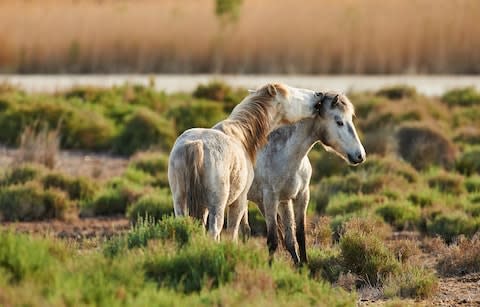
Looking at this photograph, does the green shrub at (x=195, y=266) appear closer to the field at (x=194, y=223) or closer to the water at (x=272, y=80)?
the field at (x=194, y=223)

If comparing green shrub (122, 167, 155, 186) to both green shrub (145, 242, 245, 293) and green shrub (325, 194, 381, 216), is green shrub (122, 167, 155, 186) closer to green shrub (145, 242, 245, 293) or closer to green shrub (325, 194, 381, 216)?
green shrub (325, 194, 381, 216)

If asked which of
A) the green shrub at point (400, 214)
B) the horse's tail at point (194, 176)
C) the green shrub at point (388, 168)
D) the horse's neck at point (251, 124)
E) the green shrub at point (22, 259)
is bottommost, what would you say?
the green shrub at point (400, 214)

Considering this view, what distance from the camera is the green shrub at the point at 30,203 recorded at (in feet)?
45.5

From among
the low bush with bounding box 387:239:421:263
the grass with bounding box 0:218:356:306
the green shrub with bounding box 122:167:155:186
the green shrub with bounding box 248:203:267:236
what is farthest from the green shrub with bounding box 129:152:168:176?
the grass with bounding box 0:218:356:306

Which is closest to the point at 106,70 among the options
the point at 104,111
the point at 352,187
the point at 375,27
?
the point at 375,27

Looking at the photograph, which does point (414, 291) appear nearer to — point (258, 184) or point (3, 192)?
point (258, 184)

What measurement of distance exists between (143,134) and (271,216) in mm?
9188

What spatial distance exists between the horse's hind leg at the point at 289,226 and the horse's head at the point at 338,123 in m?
0.80

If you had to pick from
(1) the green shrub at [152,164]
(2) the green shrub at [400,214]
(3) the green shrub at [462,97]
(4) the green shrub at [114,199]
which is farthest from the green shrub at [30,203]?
(3) the green shrub at [462,97]

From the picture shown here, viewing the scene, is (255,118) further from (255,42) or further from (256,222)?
(255,42)

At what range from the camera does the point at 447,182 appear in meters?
15.7

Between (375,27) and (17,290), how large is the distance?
25.1 m

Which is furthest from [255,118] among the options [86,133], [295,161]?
[86,133]

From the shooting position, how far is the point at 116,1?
4125 centimetres
